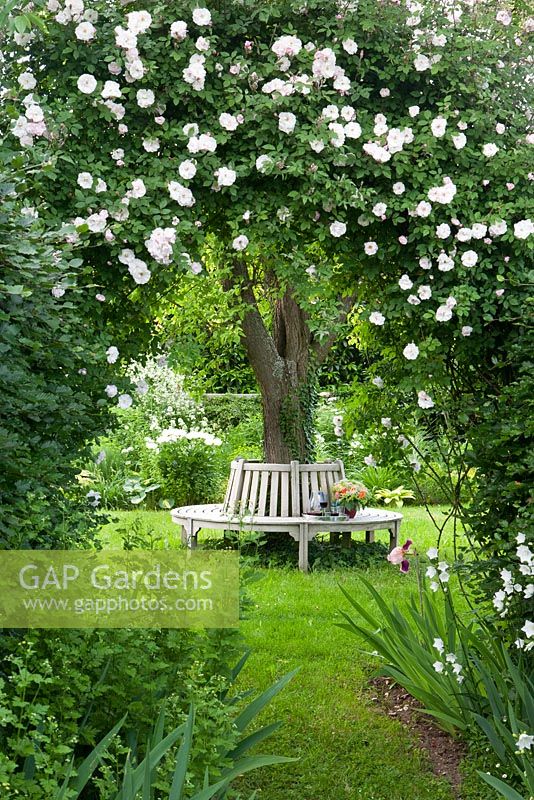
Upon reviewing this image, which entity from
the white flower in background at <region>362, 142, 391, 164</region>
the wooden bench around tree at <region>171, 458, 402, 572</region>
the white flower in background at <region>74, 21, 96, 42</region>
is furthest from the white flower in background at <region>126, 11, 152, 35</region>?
the wooden bench around tree at <region>171, 458, 402, 572</region>

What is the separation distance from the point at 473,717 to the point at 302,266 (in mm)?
1827

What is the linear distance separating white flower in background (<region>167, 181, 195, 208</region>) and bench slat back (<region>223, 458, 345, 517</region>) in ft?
13.5

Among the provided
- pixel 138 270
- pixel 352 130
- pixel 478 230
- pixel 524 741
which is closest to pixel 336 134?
pixel 352 130

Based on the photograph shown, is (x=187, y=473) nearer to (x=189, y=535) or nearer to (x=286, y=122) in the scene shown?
(x=189, y=535)

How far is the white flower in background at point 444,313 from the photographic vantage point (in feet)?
11.1

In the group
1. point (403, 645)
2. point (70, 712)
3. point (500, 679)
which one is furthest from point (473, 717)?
point (70, 712)

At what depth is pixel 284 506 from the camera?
7.12 metres

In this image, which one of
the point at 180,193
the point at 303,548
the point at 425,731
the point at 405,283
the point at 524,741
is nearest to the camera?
the point at 524,741

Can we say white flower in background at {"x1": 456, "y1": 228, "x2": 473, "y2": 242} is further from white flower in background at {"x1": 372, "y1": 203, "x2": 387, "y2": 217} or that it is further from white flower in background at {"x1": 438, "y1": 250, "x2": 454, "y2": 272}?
white flower in background at {"x1": 372, "y1": 203, "x2": 387, "y2": 217}

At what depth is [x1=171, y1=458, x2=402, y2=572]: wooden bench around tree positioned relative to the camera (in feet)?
22.5

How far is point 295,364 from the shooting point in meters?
7.63

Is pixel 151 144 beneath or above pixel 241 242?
above

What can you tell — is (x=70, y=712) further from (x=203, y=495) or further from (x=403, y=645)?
(x=203, y=495)

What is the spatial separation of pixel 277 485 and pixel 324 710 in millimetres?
3203
